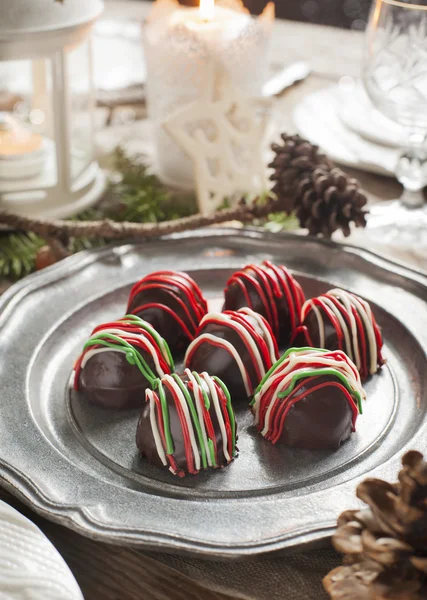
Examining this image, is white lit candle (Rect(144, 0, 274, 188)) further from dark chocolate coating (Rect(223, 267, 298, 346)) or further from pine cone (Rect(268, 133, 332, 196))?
dark chocolate coating (Rect(223, 267, 298, 346))

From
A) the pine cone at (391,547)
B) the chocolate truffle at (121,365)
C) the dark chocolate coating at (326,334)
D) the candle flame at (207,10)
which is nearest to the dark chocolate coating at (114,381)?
the chocolate truffle at (121,365)

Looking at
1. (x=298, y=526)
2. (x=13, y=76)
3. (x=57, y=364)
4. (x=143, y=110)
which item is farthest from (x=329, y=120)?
(x=298, y=526)

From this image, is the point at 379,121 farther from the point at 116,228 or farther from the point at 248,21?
the point at 116,228

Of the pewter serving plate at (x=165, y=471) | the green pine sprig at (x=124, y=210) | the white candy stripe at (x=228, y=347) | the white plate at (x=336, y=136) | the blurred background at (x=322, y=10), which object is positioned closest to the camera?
the pewter serving plate at (x=165, y=471)

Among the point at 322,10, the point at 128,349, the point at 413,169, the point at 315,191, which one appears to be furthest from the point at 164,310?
the point at 322,10

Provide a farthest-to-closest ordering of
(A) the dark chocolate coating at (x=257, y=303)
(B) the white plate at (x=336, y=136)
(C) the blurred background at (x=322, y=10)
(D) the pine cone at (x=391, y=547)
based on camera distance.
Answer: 1. (C) the blurred background at (x=322, y=10)
2. (B) the white plate at (x=336, y=136)
3. (A) the dark chocolate coating at (x=257, y=303)
4. (D) the pine cone at (x=391, y=547)

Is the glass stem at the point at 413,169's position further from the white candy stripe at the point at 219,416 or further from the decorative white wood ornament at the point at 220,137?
the white candy stripe at the point at 219,416

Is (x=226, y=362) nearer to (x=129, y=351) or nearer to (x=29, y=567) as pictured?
(x=129, y=351)
